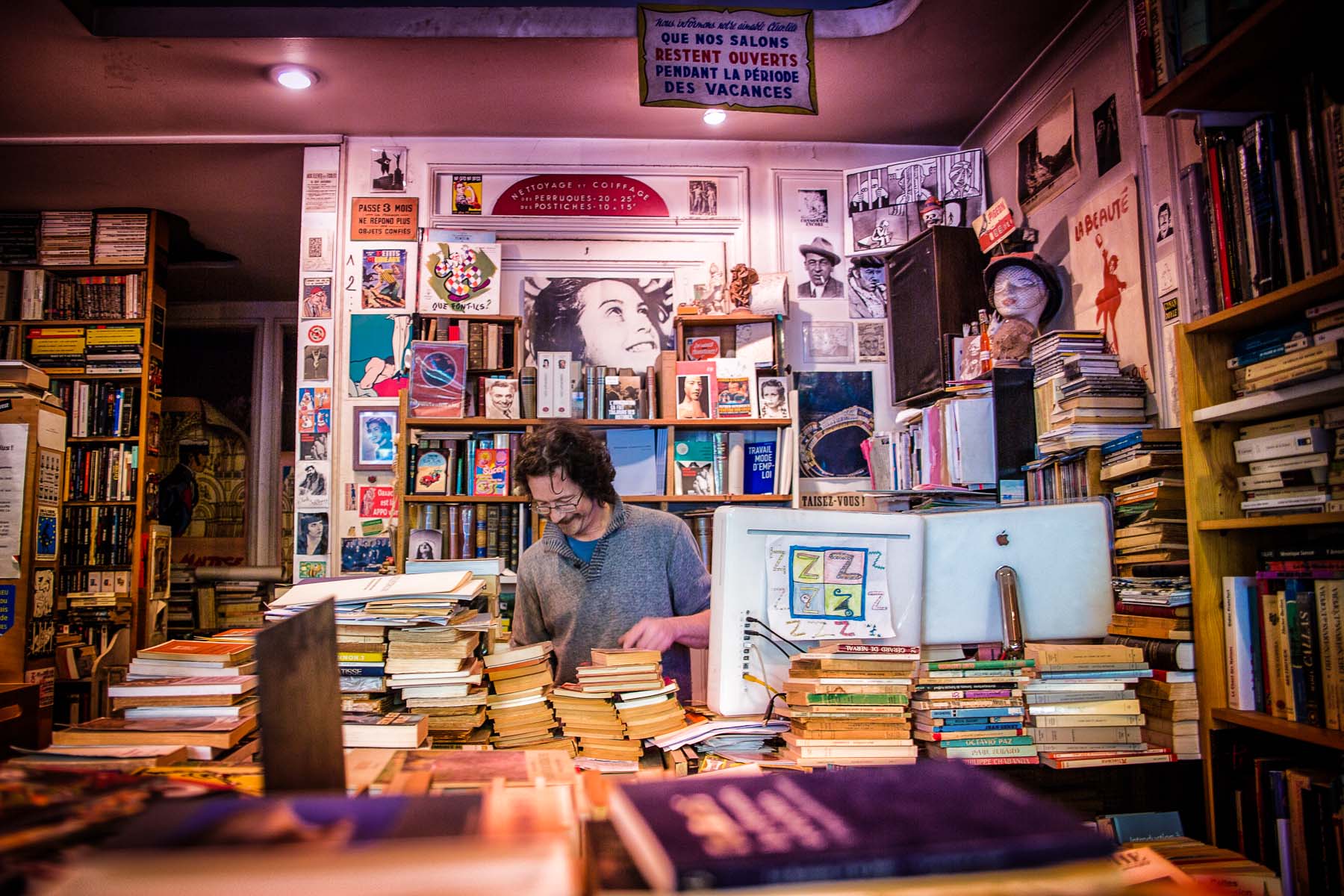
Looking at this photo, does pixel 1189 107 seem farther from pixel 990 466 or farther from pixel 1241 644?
pixel 990 466

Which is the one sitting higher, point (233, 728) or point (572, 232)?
point (572, 232)

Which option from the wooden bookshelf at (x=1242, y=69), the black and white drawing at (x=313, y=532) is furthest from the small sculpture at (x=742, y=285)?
the black and white drawing at (x=313, y=532)

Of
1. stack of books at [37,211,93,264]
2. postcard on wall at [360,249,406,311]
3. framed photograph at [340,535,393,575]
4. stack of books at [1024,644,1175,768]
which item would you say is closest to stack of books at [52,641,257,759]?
stack of books at [1024,644,1175,768]

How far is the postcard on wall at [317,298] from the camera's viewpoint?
4203 mm

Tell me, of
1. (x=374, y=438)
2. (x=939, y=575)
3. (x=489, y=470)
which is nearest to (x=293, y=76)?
(x=374, y=438)

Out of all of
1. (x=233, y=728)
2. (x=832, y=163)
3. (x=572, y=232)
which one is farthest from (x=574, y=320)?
(x=233, y=728)

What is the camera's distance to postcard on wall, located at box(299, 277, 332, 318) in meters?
4.20

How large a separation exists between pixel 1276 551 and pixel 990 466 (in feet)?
4.46

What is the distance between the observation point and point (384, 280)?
4.20 meters

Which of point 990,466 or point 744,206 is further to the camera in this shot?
point 744,206

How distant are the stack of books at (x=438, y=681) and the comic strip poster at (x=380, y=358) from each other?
2.72 m

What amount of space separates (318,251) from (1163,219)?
12.4 ft

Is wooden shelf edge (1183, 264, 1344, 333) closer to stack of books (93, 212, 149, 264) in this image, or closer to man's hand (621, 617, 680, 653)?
man's hand (621, 617, 680, 653)

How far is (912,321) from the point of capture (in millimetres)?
3951
